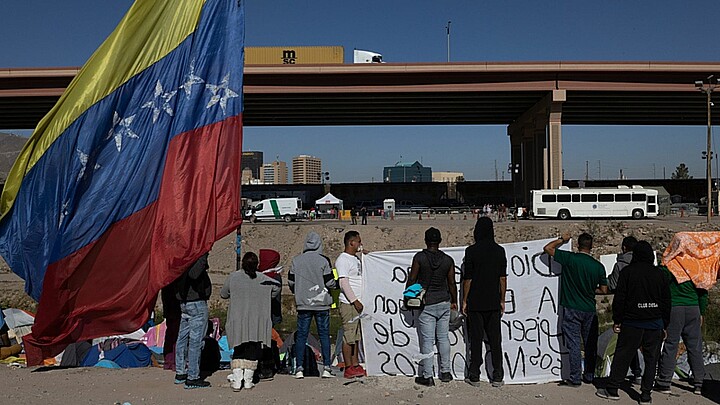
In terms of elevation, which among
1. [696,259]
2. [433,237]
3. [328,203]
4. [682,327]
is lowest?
[682,327]

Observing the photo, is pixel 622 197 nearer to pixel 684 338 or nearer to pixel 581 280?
pixel 684 338

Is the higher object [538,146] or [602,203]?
[538,146]

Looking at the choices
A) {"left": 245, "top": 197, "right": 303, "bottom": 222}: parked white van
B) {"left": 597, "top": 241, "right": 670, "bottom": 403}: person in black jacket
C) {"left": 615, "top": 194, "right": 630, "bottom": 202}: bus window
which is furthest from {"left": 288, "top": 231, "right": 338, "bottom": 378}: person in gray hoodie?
{"left": 615, "top": 194, "right": 630, "bottom": 202}: bus window

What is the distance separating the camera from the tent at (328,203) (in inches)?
2242

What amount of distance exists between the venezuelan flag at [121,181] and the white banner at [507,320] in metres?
2.12

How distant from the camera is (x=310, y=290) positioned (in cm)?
780

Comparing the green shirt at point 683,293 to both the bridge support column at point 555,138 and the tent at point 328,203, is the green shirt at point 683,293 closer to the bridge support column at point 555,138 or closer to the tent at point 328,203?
the bridge support column at point 555,138

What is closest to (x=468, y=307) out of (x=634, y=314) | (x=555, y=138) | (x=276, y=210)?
(x=634, y=314)

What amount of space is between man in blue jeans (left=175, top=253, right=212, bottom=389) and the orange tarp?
538 centimetres

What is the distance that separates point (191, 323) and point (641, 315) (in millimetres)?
5007

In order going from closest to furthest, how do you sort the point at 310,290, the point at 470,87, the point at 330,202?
1. the point at 310,290
2. the point at 470,87
3. the point at 330,202

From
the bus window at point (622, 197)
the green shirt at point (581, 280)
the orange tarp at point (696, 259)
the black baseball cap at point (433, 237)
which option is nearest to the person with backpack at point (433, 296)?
the black baseball cap at point (433, 237)

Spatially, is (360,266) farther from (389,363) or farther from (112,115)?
(112,115)

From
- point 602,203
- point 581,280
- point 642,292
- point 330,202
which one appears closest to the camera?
point 642,292
